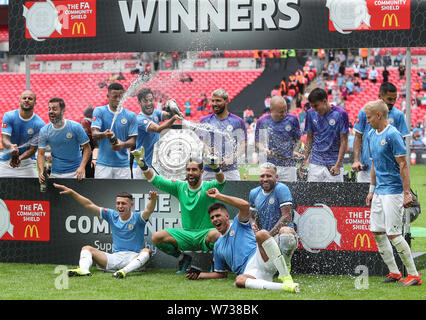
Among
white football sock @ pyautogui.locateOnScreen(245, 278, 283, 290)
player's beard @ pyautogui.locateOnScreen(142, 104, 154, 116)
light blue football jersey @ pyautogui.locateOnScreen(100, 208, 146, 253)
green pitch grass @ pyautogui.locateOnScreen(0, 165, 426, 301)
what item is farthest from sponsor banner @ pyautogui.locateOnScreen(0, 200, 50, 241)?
white football sock @ pyautogui.locateOnScreen(245, 278, 283, 290)

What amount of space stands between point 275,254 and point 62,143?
3139 mm

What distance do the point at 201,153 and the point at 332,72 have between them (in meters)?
19.2

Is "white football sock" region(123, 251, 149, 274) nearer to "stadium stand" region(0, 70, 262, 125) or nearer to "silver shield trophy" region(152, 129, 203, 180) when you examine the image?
"silver shield trophy" region(152, 129, 203, 180)

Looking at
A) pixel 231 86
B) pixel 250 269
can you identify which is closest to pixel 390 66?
pixel 231 86

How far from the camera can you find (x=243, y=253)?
A: 6848 millimetres

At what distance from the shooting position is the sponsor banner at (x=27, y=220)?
827 cm

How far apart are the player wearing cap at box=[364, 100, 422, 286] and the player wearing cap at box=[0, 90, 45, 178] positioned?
4034 millimetres

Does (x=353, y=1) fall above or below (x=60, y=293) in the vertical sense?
above

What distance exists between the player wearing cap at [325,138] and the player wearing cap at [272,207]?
43.0 inches

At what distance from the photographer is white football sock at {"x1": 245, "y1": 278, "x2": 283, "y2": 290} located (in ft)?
20.9

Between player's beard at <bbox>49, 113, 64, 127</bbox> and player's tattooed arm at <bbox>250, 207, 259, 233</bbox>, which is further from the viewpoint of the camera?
player's beard at <bbox>49, 113, 64, 127</bbox>

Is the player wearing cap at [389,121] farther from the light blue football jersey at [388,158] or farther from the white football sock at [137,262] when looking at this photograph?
the white football sock at [137,262]

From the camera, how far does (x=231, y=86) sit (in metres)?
26.9

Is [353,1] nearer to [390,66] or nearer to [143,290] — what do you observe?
[143,290]
